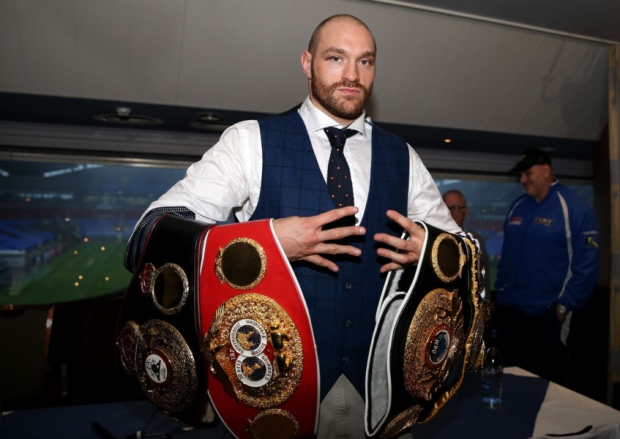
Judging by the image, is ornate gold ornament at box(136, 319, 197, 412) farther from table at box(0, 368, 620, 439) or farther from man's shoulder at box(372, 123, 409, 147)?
man's shoulder at box(372, 123, 409, 147)

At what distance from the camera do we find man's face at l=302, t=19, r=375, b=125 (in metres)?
1.04

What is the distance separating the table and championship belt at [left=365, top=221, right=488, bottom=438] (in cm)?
49

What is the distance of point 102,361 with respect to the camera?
3.17 meters

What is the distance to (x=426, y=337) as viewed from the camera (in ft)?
2.90

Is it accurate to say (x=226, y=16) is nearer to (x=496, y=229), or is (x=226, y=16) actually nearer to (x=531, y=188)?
(x=531, y=188)

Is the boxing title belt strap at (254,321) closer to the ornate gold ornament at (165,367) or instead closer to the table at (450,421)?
the ornate gold ornament at (165,367)

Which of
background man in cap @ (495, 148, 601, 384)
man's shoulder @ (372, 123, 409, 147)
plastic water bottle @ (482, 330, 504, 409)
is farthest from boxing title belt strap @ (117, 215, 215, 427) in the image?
background man in cap @ (495, 148, 601, 384)

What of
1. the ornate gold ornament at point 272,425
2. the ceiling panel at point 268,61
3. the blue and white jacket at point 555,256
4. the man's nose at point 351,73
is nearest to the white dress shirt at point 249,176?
the man's nose at point 351,73

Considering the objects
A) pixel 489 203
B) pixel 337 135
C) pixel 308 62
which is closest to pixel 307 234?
pixel 337 135

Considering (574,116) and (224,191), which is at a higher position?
(574,116)

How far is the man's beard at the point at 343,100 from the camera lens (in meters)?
1.05

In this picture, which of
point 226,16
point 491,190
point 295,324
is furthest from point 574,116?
point 295,324

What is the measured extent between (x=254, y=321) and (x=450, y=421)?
0.90 meters

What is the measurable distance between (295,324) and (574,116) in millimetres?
3799
